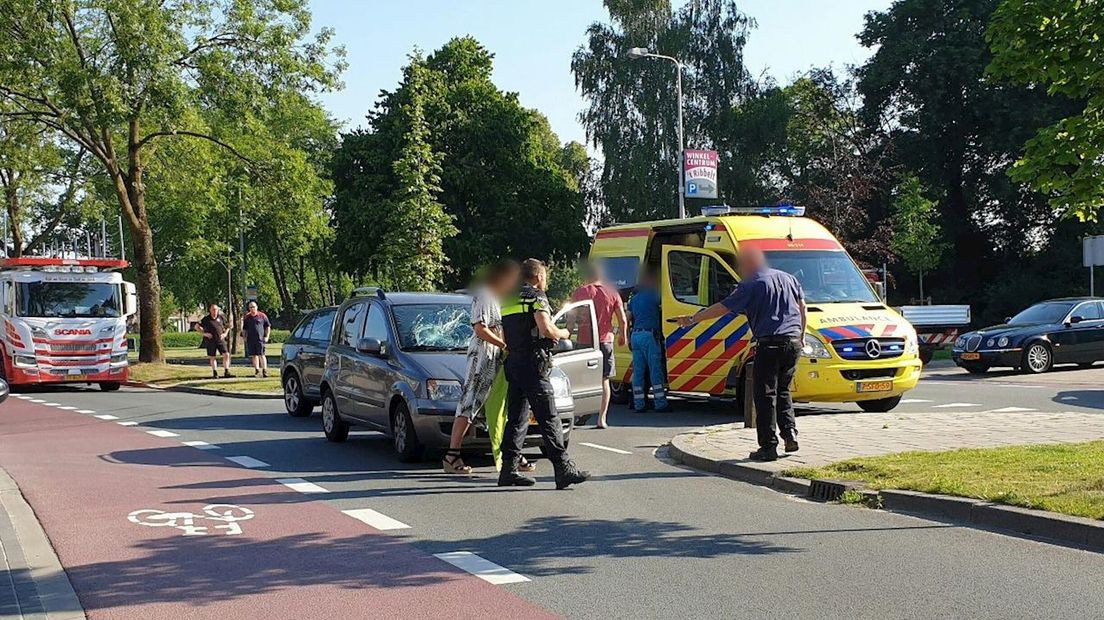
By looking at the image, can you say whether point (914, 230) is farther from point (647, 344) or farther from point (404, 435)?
point (404, 435)

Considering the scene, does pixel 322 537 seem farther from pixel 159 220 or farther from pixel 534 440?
pixel 159 220

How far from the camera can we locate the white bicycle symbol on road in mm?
8266

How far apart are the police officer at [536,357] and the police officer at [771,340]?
70.5 inches

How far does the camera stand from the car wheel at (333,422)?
1330 cm

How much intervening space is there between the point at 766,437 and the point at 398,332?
12.8 ft

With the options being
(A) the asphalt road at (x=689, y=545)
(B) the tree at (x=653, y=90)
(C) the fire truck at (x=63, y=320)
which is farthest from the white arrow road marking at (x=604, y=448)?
(B) the tree at (x=653, y=90)

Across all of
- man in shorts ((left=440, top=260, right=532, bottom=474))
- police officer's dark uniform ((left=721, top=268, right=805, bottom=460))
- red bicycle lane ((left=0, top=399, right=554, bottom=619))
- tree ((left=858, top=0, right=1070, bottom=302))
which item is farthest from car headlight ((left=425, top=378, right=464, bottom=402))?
tree ((left=858, top=0, right=1070, bottom=302))

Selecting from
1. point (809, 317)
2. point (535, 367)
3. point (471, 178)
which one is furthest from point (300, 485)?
point (471, 178)

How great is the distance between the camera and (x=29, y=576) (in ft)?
22.1

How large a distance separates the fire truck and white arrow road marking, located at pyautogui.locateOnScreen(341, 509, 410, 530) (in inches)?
770

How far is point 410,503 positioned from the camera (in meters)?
9.21

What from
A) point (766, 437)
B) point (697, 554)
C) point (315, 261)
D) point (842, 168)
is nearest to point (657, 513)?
point (697, 554)

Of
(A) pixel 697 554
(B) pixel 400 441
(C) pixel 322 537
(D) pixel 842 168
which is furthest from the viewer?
(D) pixel 842 168

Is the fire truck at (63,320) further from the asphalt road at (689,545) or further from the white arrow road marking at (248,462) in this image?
the white arrow road marking at (248,462)
